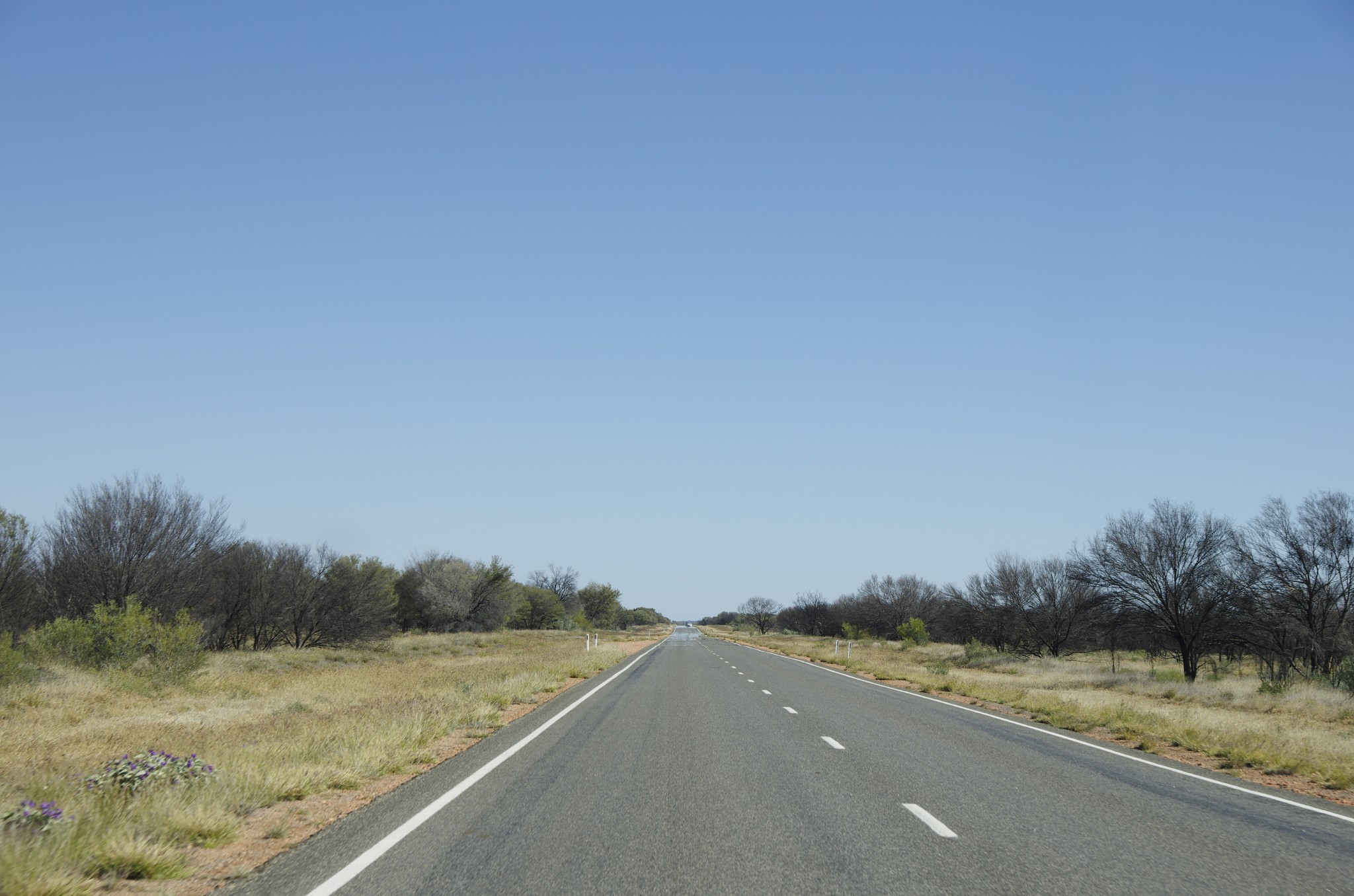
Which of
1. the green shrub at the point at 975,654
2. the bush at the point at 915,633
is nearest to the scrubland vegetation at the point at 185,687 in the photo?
the green shrub at the point at 975,654

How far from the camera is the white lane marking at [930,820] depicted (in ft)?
23.7

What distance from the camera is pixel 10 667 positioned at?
2077cm

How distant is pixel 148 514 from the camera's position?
35781 millimetres

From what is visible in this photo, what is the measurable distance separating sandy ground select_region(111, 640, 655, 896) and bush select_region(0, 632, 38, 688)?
49.8 feet

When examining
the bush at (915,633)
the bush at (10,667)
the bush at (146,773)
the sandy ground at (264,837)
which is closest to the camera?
the sandy ground at (264,837)

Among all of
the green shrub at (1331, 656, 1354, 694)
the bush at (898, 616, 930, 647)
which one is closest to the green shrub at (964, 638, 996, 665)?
the bush at (898, 616, 930, 647)

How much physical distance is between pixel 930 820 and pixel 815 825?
104 centimetres

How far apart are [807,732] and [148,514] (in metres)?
31.2

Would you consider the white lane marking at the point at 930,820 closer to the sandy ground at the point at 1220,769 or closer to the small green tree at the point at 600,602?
the sandy ground at the point at 1220,769

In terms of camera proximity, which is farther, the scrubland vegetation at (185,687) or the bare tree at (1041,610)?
the bare tree at (1041,610)

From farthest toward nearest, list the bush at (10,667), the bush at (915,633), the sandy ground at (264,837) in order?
the bush at (915,633)
the bush at (10,667)
the sandy ground at (264,837)

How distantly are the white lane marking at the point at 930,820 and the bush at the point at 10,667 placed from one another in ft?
69.1

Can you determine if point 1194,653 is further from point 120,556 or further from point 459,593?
point 459,593

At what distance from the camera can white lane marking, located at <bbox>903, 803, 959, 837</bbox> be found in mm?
7227
